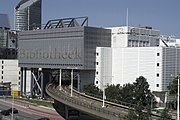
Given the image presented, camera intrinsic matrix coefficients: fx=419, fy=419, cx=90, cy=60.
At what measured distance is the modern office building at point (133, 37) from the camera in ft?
457

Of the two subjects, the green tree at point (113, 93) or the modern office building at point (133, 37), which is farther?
the modern office building at point (133, 37)

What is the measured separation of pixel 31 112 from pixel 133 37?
50.7 meters

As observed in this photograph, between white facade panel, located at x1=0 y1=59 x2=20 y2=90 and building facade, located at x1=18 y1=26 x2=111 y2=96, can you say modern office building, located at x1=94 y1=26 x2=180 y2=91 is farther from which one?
white facade panel, located at x1=0 y1=59 x2=20 y2=90

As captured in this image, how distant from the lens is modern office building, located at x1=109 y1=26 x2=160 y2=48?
457ft

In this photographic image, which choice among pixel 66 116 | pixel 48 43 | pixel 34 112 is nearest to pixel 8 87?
pixel 48 43

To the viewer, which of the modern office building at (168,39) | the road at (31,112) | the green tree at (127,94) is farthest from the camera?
the modern office building at (168,39)

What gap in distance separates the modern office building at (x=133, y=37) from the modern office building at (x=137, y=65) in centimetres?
884

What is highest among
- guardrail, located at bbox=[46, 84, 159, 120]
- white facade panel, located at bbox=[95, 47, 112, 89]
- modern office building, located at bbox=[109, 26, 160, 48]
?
modern office building, located at bbox=[109, 26, 160, 48]

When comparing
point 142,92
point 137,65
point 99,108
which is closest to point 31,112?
point 142,92

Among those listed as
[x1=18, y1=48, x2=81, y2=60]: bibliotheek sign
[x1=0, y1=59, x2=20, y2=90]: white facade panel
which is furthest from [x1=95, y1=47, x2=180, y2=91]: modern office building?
[x1=0, y1=59, x2=20, y2=90]: white facade panel

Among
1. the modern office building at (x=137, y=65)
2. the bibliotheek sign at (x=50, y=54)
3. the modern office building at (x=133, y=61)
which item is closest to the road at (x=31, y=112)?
the modern office building at (x=133, y=61)

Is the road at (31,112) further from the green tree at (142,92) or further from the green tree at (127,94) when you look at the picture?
the green tree at (142,92)

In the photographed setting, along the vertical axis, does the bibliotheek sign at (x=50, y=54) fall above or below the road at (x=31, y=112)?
above

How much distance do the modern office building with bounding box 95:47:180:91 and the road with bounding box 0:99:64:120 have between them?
72.8ft
